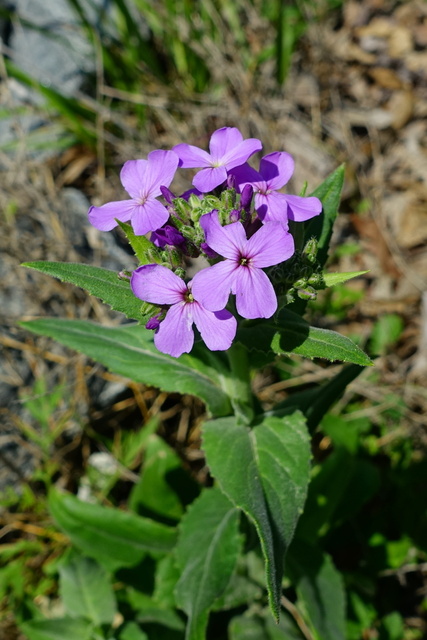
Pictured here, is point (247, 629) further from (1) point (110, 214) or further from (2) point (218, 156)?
(2) point (218, 156)

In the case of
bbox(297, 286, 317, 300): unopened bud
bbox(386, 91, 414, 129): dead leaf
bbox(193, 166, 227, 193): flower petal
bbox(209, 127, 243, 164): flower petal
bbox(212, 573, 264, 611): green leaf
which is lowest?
bbox(212, 573, 264, 611): green leaf

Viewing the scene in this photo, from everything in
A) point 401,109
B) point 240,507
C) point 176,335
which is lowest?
point 401,109

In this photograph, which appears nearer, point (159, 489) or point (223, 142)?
point (223, 142)

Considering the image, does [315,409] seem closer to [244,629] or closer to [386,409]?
[244,629]

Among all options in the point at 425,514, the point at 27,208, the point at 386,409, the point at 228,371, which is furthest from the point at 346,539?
the point at 27,208

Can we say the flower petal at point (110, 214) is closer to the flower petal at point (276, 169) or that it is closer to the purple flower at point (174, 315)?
the purple flower at point (174, 315)

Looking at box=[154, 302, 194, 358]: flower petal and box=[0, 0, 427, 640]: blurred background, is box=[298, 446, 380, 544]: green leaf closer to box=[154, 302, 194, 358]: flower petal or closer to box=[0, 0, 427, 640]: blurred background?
box=[0, 0, 427, 640]: blurred background

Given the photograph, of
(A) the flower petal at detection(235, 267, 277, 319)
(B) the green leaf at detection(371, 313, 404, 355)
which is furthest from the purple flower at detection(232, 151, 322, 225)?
(B) the green leaf at detection(371, 313, 404, 355)

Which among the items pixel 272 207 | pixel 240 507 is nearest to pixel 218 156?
pixel 272 207
